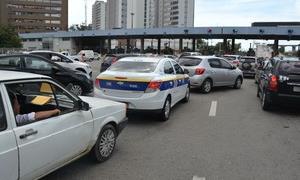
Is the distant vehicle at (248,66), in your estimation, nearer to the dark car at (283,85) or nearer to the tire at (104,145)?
the dark car at (283,85)

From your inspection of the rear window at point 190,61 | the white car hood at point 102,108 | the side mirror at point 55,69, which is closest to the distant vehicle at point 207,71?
the rear window at point 190,61

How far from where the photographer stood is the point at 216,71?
15.6 meters

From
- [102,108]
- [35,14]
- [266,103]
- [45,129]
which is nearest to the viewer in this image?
[45,129]

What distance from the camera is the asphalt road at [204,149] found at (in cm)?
538

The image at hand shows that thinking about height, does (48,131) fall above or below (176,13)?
below

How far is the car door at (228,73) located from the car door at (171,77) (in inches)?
253

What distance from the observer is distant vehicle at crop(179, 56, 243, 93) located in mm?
14828

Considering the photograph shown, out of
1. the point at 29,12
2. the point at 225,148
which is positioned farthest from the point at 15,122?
the point at 29,12

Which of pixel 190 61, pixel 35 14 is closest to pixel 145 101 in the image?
pixel 190 61

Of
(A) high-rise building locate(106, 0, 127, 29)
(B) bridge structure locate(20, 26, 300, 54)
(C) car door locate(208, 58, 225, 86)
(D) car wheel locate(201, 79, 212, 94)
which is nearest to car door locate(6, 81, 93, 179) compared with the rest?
(D) car wheel locate(201, 79, 212, 94)

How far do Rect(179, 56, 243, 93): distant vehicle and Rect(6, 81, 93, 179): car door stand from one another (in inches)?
390

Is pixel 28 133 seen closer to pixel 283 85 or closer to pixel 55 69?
pixel 283 85

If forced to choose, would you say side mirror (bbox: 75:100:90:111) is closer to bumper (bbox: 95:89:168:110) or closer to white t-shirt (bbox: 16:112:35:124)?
white t-shirt (bbox: 16:112:35:124)

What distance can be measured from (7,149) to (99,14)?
509 ft
